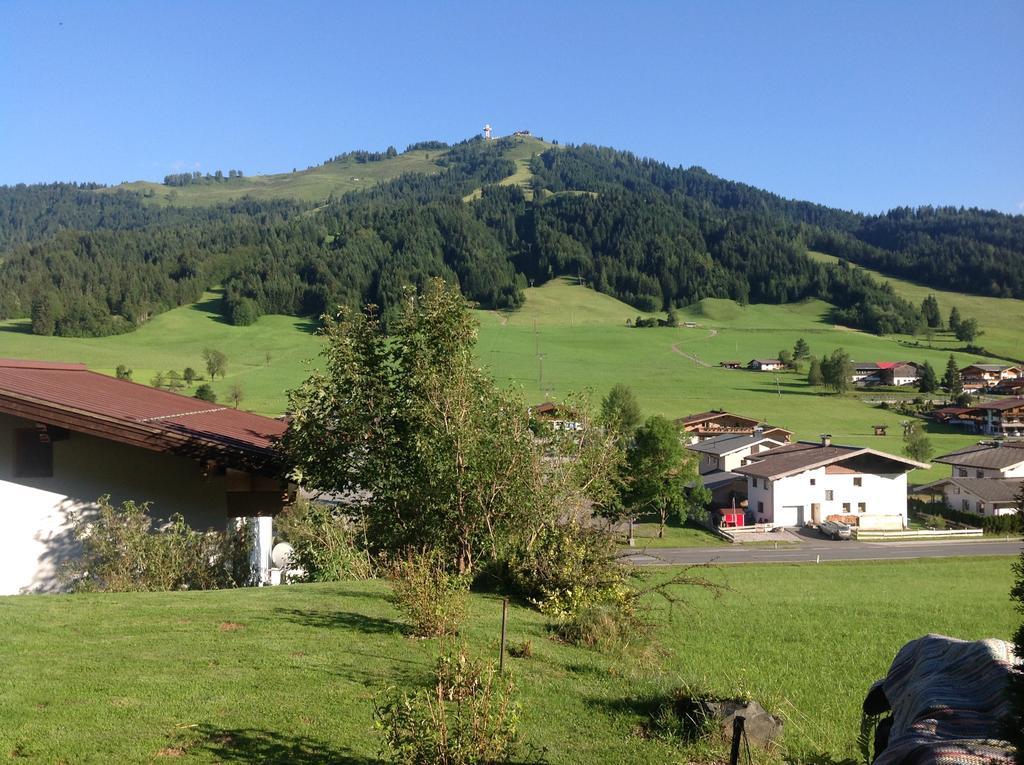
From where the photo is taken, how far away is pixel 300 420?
1167cm

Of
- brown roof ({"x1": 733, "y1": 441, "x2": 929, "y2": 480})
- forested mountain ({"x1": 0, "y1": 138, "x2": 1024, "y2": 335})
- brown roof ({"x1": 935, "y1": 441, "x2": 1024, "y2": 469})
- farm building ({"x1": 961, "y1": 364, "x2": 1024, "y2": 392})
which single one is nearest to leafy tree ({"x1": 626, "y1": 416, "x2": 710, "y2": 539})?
brown roof ({"x1": 733, "y1": 441, "x2": 929, "y2": 480})

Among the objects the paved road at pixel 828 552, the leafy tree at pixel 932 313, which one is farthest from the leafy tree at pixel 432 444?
the leafy tree at pixel 932 313

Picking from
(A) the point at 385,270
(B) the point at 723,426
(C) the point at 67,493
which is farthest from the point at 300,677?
(A) the point at 385,270

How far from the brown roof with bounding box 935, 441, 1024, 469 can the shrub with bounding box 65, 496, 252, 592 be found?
62210 mm

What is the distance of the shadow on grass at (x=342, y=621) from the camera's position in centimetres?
797

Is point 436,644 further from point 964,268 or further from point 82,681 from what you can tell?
point 964,268

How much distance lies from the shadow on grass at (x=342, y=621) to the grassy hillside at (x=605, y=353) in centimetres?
5964

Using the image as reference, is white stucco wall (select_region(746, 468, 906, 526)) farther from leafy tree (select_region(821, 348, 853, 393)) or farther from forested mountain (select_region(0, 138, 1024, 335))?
forested mountain (select_region(0, 138, 1024, 335))

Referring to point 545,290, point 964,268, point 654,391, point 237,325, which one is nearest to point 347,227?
point 545,290

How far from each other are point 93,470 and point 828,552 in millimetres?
38657

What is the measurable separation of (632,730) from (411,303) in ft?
26.3

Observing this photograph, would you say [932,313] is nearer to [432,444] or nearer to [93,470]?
[432,444]

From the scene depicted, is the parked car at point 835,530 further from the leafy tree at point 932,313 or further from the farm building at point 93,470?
the leafy tree at point 932,313

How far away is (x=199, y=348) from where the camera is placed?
356 feet
